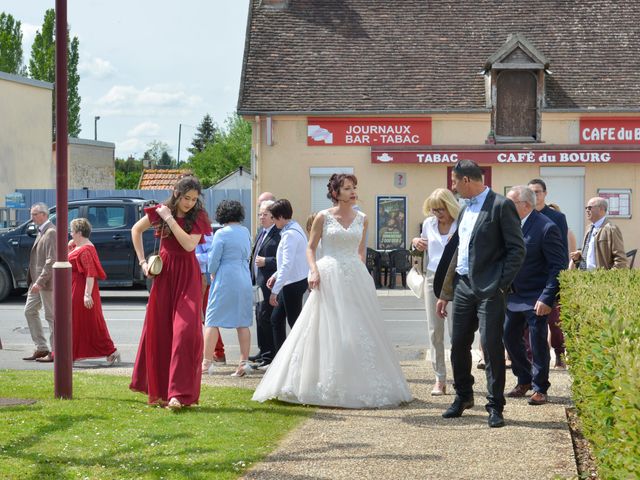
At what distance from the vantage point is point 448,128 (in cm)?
2988

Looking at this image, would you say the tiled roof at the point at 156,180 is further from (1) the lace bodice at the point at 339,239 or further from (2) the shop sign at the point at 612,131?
(1) the lace bodice at the point at 339,239

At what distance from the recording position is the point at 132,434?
7.66 meters

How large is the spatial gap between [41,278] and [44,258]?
24 centimetres

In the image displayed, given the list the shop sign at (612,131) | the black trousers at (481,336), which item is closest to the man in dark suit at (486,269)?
the black trousers at (481,336)

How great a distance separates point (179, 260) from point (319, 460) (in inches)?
108

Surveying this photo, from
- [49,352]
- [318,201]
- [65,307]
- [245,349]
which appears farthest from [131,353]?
[318,201]

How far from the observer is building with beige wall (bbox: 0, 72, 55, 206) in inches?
1663

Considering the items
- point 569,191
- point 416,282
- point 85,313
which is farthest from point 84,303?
point 569,191

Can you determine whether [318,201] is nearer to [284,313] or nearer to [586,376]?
[284,313]

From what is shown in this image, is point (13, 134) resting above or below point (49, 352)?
above

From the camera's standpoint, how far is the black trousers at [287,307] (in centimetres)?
1127

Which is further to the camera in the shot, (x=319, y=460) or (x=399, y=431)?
(x=399, y=431)

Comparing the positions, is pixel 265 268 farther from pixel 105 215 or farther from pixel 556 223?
pixel 105 215

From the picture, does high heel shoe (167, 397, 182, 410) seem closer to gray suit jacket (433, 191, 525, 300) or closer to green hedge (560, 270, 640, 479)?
gray suit jacket (433, 191, 525, 300)
